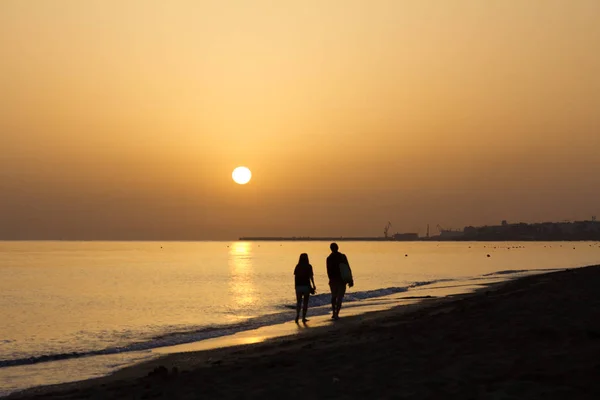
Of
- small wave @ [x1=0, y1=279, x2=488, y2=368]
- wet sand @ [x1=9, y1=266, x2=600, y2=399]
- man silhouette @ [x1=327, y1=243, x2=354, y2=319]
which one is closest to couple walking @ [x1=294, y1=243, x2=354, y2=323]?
man silhouette @ [x1=327, y1=243, x2=354, y2=319]

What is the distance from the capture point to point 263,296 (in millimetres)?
47312

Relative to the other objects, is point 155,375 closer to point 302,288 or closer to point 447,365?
point 447,365

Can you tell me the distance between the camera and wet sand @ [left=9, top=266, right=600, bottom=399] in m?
9.34

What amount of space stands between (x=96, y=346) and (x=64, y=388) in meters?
9.93

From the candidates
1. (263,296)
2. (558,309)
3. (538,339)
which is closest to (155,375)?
(538,339)

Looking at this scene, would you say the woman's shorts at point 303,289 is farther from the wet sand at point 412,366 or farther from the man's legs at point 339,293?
the wet sand at point 412,366

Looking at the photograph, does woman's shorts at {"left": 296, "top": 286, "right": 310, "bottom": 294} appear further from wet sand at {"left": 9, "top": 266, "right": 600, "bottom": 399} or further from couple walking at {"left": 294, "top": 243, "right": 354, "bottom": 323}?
wet sand at {"left": 9, "top": 266, "right": 600, "bottom": 399}

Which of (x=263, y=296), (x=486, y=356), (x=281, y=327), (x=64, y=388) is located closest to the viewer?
(x=486, y=356)

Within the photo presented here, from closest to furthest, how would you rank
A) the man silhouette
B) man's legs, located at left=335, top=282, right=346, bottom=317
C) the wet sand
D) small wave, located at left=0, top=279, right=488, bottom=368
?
the wet sand, small wave, located at left=0, top=279, right=488, bottom=368, the man silhouette, man's legs, located at left=335, top=282, right=346, bottom=317

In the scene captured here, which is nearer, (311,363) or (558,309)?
(311,363)

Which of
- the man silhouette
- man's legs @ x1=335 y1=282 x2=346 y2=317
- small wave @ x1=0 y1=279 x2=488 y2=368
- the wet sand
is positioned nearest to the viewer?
the wet sand

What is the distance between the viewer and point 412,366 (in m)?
11.3

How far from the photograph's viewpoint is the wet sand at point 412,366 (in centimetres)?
934

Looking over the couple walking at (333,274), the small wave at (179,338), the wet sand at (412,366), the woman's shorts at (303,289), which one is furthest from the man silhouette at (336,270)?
the wet sand at (412,366)
